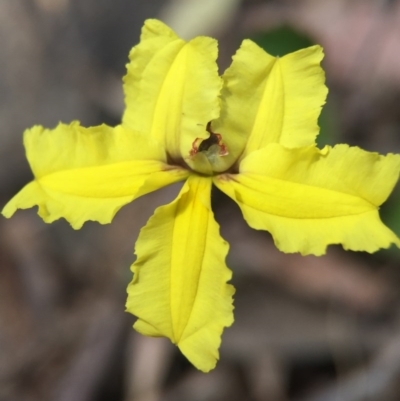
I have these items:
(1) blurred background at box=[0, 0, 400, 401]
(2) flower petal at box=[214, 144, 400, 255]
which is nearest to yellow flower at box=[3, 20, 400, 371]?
(2) flower petal at box=[214, 144, 400, 255]

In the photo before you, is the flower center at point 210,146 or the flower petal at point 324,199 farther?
the flower center at point 210,146

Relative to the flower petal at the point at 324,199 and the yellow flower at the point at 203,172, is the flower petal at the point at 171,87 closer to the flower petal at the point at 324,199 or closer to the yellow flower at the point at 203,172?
the yellow flower at the point at 203,172

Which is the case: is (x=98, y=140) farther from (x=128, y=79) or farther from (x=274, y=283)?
(x=274, y=283)

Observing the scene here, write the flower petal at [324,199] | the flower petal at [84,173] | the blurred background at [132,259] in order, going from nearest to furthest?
the flower petal at [324,199], the flower petal at [84,173], the blurred background at [132,259]

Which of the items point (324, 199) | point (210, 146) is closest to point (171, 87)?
point (210, 146)

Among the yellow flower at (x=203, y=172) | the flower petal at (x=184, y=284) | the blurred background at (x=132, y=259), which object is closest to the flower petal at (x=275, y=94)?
the yellow flower at (x=203, y=172)

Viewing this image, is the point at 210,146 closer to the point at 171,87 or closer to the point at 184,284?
the point at 171,87

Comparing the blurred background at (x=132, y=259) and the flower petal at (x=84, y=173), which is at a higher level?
the flower petal at (x=84, y=173)
